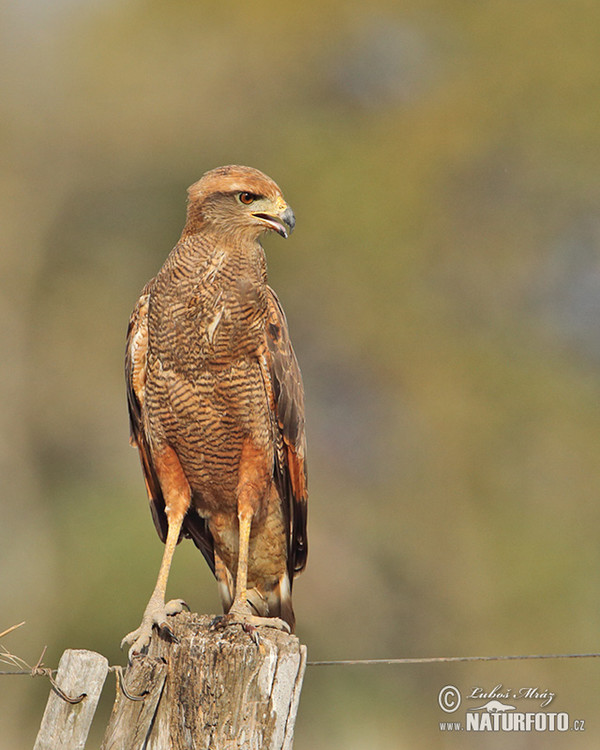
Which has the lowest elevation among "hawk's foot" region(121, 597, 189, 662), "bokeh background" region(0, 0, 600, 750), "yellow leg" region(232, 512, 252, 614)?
"hawk's foot" region(121, 597, 189, 662)

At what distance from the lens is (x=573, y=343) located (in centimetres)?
1466

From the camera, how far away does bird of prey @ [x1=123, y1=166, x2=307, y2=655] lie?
14.4 feet

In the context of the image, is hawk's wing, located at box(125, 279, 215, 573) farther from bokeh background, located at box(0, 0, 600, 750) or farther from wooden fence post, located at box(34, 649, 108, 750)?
bokeh background, located at box(0, 0, 600, 750)

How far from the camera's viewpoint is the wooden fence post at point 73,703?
317 cm

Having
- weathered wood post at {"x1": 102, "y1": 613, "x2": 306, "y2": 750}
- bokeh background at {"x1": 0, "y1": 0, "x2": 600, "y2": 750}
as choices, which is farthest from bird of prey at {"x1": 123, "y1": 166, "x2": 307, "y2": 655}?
bokeh background at {"x1": 0, "y1": 0, "x2": 600, "y2": 750}

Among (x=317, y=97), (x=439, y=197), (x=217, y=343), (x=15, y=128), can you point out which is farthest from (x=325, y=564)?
(x=217, y=343)

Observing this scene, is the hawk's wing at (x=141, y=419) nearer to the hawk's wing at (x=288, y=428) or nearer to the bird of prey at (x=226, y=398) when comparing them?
the bird of prey at (x=226, y=398)

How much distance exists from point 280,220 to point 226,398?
0.71 meters

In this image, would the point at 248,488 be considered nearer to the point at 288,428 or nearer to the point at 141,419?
the point at 288,428

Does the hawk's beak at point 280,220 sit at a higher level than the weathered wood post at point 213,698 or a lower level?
higher

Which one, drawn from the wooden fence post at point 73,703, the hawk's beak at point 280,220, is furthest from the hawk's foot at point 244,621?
the hawk's beak at point 280,220

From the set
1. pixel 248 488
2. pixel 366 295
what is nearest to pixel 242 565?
Answer: pixel 248 488

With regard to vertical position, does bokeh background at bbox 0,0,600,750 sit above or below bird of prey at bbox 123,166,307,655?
above

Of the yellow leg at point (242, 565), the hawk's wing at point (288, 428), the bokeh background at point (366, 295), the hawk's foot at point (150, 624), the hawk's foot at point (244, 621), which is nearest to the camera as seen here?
the hawk's foot at point (244, 621)
